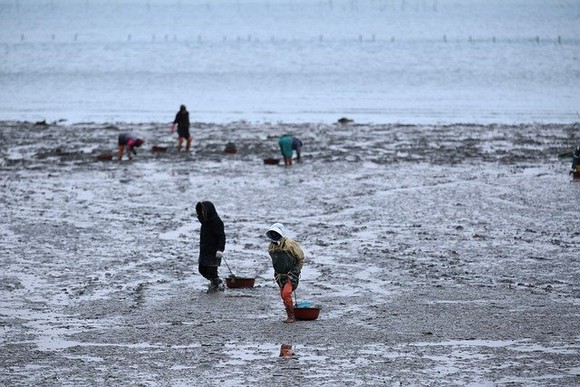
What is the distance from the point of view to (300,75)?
4011 inches

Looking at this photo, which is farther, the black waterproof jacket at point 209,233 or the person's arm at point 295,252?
the black waterproof jacket at point 209,233

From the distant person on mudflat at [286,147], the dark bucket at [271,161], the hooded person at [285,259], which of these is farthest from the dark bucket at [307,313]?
the dark bucket at [271,161]

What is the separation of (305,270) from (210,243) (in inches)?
73.9

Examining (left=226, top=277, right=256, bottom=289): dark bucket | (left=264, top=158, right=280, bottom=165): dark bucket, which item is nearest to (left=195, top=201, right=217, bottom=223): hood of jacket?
(left=226, top=277, right=256, bottom=289): dark bucket

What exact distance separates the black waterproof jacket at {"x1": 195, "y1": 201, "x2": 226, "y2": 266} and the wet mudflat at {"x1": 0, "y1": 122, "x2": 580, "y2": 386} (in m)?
0.56

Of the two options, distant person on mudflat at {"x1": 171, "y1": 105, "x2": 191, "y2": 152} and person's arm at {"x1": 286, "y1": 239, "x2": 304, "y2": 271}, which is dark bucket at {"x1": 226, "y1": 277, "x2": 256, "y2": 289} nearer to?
person's arm at {"x1": 286, "y1": 239, "x2": 304, "y2": 271}

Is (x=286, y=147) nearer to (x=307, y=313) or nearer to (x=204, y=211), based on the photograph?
(x=204, y=211)

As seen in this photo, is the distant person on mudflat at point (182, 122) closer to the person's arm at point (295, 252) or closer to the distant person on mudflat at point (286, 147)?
the distant person on mudflat at point (286, 147)

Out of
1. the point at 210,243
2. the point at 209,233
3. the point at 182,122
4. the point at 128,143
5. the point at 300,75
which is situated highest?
the point at 300,75

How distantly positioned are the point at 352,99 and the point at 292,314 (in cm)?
5886

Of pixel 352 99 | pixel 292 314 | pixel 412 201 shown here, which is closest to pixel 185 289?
pixel 292 314

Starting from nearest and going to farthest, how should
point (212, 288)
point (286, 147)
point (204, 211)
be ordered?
point (212, 288) → point (204, 211) → point (286, 147)

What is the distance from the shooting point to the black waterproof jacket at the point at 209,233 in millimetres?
16672

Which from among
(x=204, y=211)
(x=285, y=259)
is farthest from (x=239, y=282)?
(x=285, y=259)
